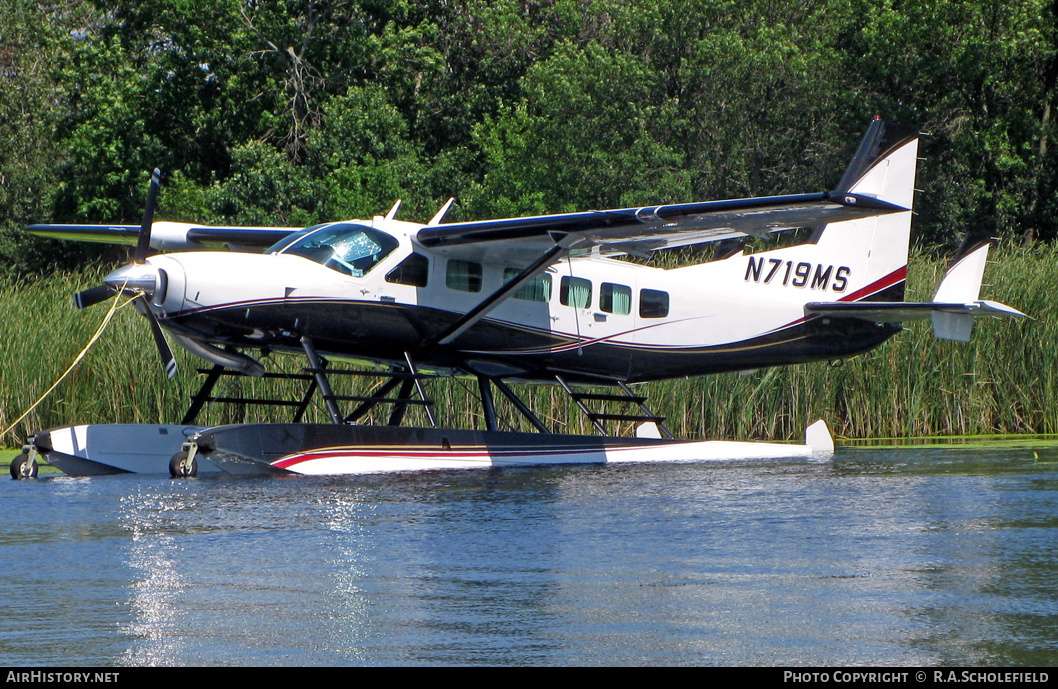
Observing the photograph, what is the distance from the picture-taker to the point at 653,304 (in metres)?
14.8

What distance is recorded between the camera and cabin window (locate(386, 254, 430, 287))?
1302 centimetres

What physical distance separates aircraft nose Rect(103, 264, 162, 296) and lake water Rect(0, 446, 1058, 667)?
1750 millimetres

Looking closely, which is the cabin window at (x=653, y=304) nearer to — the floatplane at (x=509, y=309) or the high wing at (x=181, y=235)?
the floatplane at (x=509, y=309)

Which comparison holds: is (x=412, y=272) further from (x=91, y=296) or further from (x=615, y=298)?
(x=91, y=296)

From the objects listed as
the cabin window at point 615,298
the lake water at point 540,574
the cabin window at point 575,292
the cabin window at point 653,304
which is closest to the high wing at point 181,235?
the cabin window at point 575,292

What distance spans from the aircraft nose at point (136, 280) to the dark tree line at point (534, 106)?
49.0 ft

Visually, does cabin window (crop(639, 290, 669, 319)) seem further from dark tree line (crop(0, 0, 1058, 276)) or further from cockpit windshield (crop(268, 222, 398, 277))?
dark tree line (crop(0, 0, 1058, 276))

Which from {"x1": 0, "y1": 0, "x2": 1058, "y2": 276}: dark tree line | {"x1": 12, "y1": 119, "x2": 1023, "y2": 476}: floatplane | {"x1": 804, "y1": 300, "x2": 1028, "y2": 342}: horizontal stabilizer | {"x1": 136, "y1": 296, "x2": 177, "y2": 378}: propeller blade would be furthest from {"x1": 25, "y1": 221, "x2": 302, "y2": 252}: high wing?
{"x1": 0, "y1": 0, "x2": 1058, "y2": 276}: dark tree line

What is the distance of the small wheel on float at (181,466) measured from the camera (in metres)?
11.7

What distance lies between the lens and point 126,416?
15.5 metres

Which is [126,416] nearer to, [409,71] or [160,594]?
[160,594]

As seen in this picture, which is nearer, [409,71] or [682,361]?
[682,361]

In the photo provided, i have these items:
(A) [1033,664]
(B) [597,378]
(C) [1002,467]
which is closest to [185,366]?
(B) [597,378]
